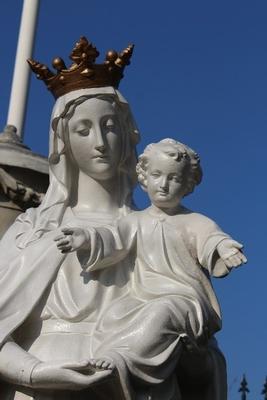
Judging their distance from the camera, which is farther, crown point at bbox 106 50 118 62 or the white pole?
the white pole

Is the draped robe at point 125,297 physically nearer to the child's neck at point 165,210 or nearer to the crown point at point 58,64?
the child's neck at point 165,210

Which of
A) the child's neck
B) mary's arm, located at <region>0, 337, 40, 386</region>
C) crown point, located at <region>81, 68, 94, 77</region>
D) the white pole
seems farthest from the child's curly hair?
the white pole

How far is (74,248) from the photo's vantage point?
4836mm

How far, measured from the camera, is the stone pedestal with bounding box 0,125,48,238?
641 cm

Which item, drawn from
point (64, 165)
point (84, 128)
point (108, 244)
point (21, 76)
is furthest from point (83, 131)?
point (21, 76)

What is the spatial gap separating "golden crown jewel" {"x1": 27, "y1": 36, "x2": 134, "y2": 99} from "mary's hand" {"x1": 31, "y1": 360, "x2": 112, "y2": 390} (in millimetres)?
2079

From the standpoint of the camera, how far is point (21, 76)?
1029 centimetres

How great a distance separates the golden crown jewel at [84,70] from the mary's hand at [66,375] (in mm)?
2079

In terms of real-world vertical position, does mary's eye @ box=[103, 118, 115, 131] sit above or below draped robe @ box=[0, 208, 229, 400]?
above

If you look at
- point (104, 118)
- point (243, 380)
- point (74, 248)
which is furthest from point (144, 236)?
point (243, 380)

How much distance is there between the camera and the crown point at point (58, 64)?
5.75 meters

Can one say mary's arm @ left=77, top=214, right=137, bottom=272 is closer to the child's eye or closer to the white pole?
the child's eye

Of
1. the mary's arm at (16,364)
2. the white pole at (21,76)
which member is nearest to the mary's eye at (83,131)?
the mary's arm at (16,364)

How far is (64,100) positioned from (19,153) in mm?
891
